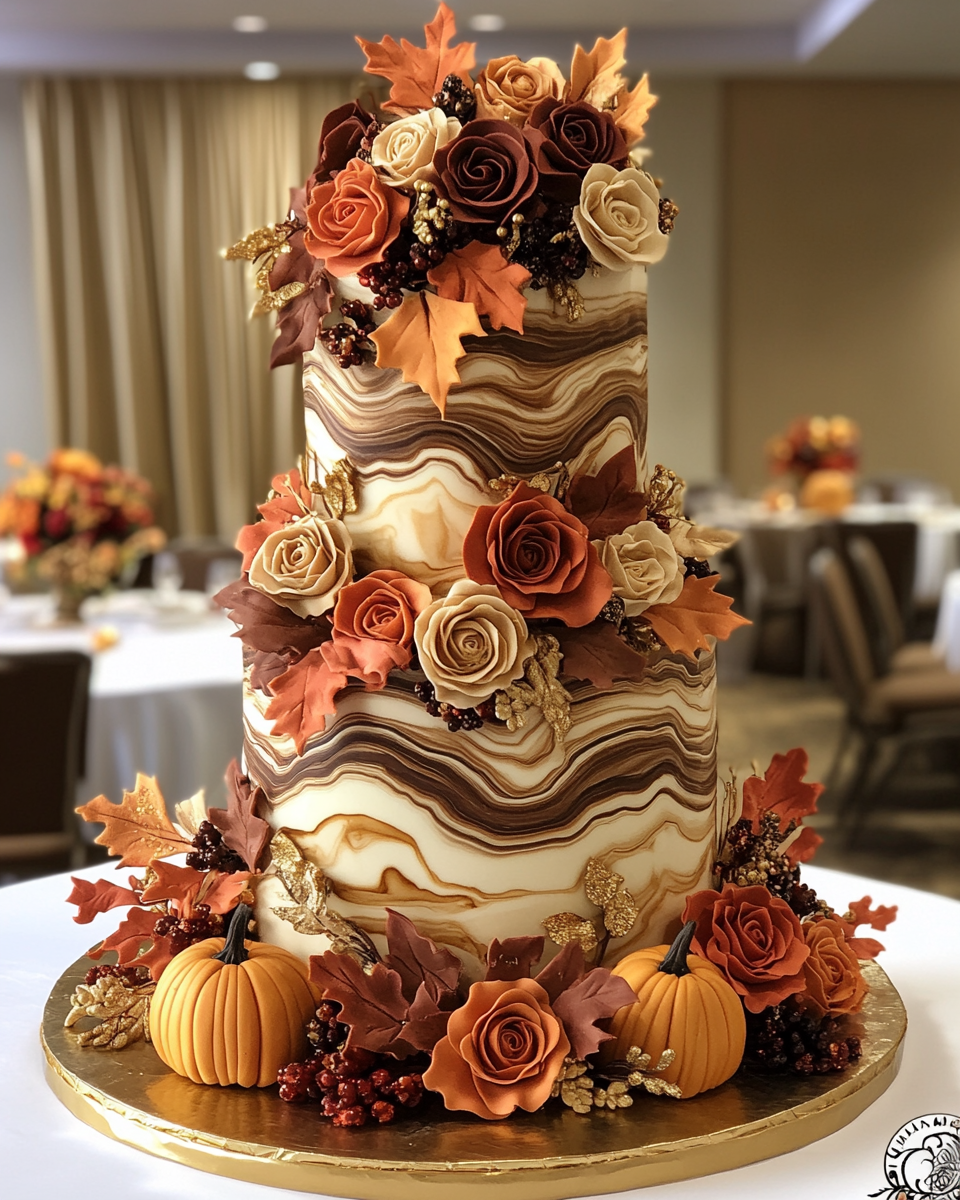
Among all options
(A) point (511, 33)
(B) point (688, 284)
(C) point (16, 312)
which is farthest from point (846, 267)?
(C) point (16, 312)

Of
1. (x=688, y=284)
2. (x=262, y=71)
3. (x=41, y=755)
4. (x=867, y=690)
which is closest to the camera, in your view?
(x=41, y=755)

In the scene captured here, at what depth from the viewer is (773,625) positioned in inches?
343

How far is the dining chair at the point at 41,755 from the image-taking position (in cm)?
349

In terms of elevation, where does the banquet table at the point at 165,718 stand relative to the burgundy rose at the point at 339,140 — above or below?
below

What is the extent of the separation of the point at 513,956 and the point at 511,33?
30.8 feet

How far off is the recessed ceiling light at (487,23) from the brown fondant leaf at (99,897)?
8651 millimetres

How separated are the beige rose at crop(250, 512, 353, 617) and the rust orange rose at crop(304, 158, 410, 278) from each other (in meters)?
0.25

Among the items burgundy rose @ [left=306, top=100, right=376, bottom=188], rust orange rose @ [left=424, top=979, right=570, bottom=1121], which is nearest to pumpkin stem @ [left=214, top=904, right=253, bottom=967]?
rust orange rose @ [left=424, top=979, right=570, bottom=1121]

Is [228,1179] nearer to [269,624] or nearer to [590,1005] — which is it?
[590,1005]

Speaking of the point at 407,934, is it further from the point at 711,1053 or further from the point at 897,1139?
the point at 897,1139

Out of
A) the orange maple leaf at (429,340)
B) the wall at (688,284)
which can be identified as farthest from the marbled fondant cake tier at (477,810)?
the wall at (688,284)

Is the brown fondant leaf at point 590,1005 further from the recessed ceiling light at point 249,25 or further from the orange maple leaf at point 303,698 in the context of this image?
the recessed ceiling light at point 249,25

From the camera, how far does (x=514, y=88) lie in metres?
1.34

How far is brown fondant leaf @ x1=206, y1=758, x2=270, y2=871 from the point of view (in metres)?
1.35
